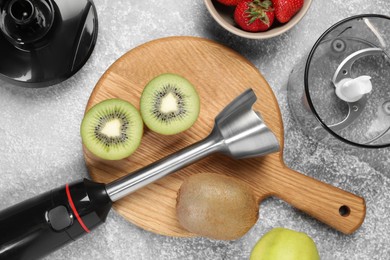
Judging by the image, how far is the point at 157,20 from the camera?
0.83 m

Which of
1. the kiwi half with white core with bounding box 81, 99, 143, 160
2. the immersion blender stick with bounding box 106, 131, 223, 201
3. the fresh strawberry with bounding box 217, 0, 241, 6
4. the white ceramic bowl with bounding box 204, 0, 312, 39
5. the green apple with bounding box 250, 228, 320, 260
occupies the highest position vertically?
the fresh strawberry with bounding box 217, 0, 241, 6

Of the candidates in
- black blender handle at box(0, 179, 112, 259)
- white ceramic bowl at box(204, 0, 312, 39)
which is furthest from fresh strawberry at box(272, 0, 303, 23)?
black blender handle at box(0, 179, 112, 259)

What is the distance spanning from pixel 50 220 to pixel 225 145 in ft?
0.84

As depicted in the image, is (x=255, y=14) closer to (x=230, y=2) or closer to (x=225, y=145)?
(x=230, y=2)

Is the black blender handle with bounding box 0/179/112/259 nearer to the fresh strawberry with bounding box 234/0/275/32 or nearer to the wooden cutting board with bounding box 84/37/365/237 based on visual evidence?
the wooden cutting board with bounding box 84/37/365/237

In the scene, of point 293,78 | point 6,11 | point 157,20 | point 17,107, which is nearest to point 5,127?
point 17,107

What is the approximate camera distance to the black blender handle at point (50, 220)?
2.35ft

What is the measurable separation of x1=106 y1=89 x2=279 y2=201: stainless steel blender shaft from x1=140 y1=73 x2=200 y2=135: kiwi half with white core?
0.04 metres

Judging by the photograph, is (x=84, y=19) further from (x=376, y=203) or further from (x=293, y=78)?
(x=376, y=203)

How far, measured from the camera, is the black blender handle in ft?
2.35

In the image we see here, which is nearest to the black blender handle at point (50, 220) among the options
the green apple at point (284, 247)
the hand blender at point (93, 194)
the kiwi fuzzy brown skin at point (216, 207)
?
the hand blender at point (93, 194)

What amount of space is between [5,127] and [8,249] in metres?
0.20

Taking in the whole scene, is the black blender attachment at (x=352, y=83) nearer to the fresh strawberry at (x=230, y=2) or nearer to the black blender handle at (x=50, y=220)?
the fresh strawberry at (x=230, y=2)

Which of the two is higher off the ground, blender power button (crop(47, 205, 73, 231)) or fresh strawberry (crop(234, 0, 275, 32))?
fresh strawberry (crop(234, 0, 275, 32))
